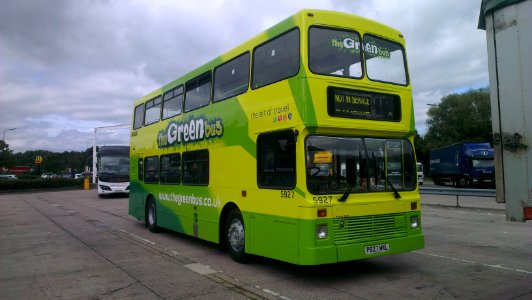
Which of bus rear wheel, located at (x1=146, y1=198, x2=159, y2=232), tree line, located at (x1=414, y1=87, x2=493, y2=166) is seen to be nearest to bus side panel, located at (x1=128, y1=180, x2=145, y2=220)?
bus rear wheel, located at (x1=146, y1=198, x2=159, y2=232)

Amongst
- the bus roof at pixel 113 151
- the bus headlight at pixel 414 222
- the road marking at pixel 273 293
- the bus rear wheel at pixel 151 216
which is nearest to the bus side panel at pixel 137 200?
the bus rear wheel at pixel 151 216

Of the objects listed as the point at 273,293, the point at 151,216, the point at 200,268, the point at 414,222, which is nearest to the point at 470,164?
the point at 151,216

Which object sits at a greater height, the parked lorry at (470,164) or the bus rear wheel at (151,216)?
the parked lorry at (470,164)

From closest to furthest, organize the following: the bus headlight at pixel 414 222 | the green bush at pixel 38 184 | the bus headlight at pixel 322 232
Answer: the bus headlight at pixel 322 232, the bus headlight at pixel 414 222, the green bush at pixel 38 184

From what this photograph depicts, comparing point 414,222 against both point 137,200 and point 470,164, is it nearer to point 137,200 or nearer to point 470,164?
point 137,200

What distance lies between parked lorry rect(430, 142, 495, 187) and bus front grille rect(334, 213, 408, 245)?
87.9 feet

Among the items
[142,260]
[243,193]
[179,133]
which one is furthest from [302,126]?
[179,133]

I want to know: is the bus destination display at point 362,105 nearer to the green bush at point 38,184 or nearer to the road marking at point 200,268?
the road marking at point 200,268

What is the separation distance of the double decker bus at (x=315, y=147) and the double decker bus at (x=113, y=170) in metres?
20.4

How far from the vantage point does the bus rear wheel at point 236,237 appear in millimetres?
8359

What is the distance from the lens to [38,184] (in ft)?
132

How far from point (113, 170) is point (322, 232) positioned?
2401 centimetres

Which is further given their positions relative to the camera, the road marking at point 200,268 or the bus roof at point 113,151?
the bus roof at point 113,151

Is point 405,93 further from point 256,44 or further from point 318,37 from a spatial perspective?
point 256,44
